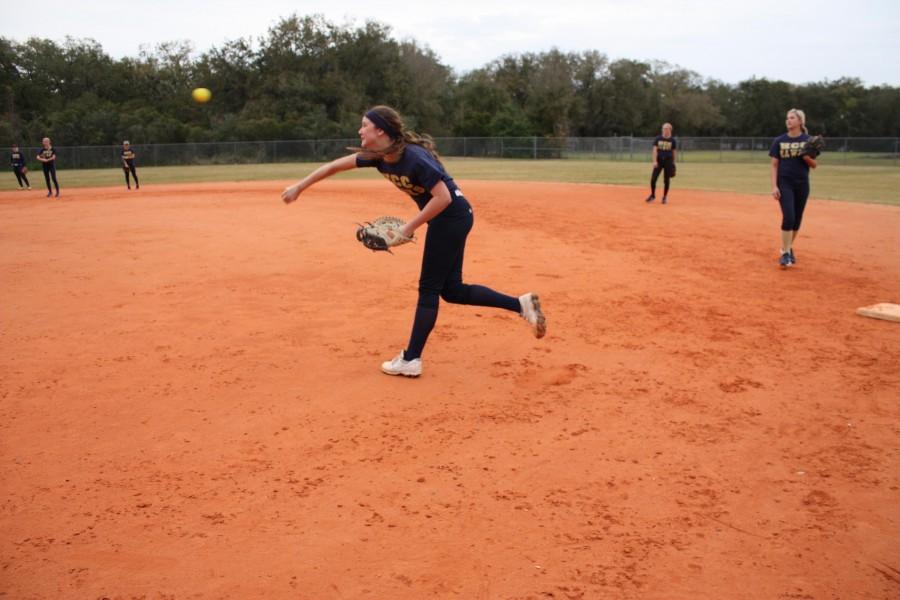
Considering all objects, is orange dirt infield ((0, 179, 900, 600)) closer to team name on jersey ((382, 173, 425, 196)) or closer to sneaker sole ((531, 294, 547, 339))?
sneaker sole ((531, 294, 547, 339))

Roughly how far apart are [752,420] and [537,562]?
2410 millimetres

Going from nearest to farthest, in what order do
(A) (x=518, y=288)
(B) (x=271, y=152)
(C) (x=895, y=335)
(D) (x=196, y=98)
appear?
(C) (x=895, y=335) < (A) (x=518, y=288) < (B) (x=271, y=152) < (D) (x=196, y=98)

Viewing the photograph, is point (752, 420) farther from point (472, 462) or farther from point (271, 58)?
point (271, 58)

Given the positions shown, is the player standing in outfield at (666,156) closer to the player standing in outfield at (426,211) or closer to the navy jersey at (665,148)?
the navy jersey at (665,148)

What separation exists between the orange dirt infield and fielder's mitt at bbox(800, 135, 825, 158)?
1.64 m

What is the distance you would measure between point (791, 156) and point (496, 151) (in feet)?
153

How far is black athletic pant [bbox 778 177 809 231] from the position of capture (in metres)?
10.1

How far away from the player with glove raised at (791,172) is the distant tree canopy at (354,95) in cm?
4765

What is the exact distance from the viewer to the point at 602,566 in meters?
3.34

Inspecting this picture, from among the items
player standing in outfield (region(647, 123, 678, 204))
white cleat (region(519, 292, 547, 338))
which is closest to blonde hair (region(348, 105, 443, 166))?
white cleat (region(519, 292, 547, 338))

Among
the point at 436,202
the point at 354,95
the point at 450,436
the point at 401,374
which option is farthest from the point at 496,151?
the point at 450,436

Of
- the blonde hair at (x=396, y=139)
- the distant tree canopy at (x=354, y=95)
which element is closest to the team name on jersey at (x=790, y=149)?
the blonde hair at (x=396, y=139)

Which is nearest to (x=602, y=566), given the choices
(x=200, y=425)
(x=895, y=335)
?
(x=200, y=425)

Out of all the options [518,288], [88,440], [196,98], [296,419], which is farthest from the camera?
[196,98]
